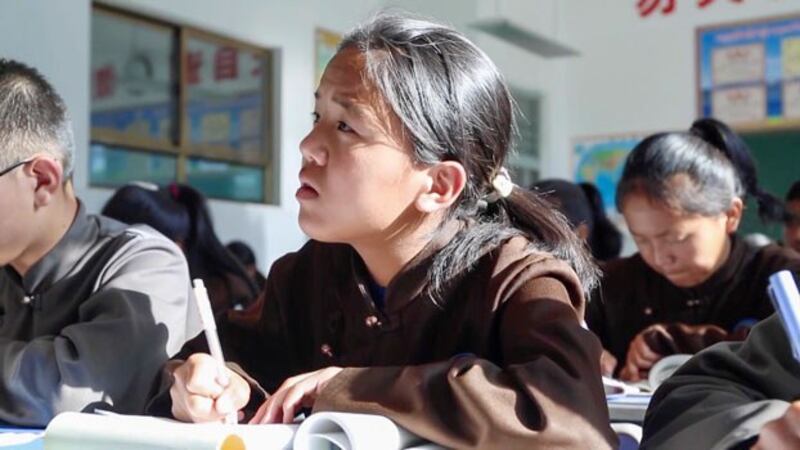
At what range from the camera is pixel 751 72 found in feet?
21.5

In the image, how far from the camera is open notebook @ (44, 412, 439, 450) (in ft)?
2.58

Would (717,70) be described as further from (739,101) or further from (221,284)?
(221,284)

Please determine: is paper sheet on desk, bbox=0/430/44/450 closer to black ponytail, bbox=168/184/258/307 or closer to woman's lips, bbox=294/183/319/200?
woman's lips, bbox=294/183/319/200

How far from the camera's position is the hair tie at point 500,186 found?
115 centimetres

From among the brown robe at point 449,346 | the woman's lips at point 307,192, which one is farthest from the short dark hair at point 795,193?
the woman's lips at point 307,192

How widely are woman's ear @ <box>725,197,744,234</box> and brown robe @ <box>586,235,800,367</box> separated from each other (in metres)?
0.02

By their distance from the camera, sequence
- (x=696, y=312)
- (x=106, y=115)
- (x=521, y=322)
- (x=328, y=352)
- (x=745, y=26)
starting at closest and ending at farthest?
1. (x=521, y=322)
2. (x=328, y=352)
3. (x=696, y=312)
4. (x=106, y=115)
5. (x=745, y=26)

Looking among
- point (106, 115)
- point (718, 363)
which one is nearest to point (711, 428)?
point (718, 363)

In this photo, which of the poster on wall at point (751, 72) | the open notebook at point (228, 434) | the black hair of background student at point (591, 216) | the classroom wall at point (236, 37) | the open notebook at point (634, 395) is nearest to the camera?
the open notebook at point (228, 434)

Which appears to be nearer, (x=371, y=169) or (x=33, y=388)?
(x=371, y=169)

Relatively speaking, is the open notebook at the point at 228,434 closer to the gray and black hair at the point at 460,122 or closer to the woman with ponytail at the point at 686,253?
the gray and black hair at the point at 460,122

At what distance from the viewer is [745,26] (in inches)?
259

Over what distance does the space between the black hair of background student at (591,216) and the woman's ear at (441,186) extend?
1667 mm

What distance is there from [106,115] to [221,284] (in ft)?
8.28
